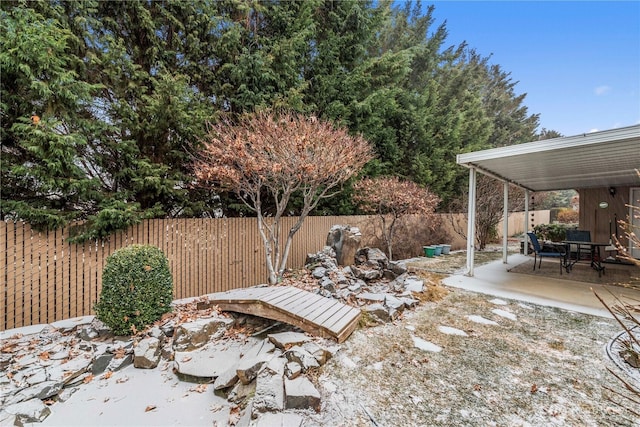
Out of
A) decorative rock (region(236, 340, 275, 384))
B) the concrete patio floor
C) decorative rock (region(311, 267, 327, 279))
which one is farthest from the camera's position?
decorative rock (region(311, 267, 327, 279))

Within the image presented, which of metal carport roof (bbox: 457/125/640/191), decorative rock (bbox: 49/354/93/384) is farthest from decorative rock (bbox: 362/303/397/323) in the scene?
metal carport roof (bbox: 457/125/640/191)

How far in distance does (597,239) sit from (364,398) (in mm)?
12375

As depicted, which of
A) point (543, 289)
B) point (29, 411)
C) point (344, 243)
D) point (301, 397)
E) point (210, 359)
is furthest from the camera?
point (344, 243)

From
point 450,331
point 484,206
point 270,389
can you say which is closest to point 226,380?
point 270,389

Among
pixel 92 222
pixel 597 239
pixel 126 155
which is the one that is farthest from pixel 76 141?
pixel 597 239

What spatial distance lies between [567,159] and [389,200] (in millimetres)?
3769

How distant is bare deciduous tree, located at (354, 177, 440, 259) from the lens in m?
7.54

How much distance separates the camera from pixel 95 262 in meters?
4.30

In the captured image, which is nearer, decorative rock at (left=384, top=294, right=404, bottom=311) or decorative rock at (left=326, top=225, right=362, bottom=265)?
decorative rock at (left=384, top=294, right=404, bottom=311)

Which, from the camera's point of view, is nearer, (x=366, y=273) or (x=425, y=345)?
(x=425, y=345)

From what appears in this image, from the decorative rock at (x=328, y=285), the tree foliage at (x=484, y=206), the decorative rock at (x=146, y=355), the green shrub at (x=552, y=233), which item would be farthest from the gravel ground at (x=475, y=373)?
the green shrub at (x=552, y=233)

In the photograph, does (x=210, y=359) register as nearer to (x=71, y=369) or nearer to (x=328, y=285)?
(x=71, y=369)

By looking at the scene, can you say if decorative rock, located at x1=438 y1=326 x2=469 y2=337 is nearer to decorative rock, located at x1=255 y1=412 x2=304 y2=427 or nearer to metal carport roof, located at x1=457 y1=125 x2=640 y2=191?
decorative rock, located at x1=255 y1=412 x2=304 y2=427

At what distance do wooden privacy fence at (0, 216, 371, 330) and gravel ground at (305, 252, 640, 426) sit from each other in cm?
316
